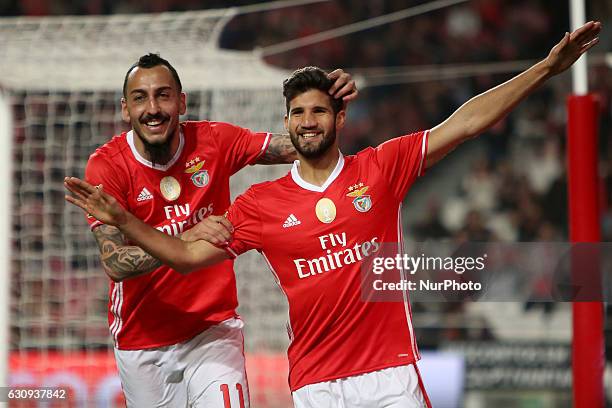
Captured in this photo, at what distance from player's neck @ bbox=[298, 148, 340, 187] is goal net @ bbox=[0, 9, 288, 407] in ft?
8.80

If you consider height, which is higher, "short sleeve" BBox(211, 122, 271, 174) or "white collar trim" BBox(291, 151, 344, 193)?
"short sleeve" BBox(211, 122, 271, 174)

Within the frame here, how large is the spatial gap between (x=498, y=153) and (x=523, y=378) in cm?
337

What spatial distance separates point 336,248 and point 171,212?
33.8 inches

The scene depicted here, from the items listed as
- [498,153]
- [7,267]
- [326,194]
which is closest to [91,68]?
[7,267]

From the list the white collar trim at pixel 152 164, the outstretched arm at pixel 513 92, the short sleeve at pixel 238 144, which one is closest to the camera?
the outstretched arm at pixel 513 92

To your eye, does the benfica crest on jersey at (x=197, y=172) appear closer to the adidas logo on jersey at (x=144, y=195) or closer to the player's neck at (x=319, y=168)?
the adidas logo on jersey at (x=144, y=195)

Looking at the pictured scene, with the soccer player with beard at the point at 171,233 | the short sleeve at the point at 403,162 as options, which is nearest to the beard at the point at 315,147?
the short sleeve at the point at 403,162

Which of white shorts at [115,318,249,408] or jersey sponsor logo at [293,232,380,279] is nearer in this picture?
jersey sponsor logo at [293,232,380,279]

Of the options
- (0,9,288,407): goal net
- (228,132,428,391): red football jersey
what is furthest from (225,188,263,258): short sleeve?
(0,9,288,407): goal net

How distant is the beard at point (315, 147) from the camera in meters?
3.64

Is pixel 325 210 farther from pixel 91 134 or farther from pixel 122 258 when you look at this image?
pixel 91 134

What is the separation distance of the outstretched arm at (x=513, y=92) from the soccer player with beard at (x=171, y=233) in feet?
3.24

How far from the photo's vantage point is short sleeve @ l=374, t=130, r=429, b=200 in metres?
3.74

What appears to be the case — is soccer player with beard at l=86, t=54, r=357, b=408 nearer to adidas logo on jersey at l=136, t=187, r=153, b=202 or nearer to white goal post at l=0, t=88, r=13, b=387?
adidas logo on jersey at l=136, t=187, r=153, b=202
